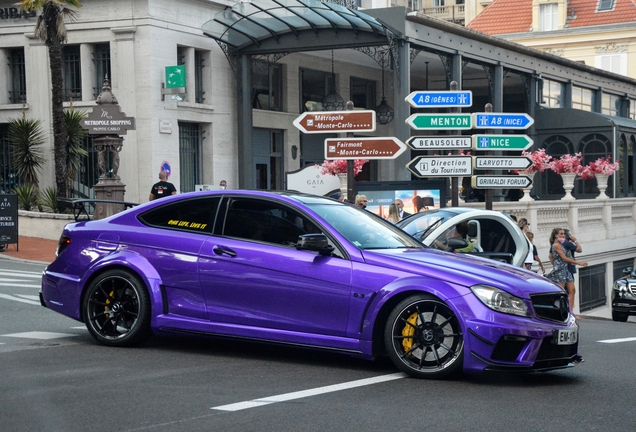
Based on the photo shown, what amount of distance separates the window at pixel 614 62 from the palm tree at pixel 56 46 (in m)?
44.6

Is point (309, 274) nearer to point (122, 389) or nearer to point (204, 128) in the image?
point (122, 389)

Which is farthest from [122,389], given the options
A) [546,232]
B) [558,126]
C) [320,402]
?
[558,126]

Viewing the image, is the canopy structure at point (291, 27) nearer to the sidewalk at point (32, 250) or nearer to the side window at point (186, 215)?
the sidewalk at point (32, 250)

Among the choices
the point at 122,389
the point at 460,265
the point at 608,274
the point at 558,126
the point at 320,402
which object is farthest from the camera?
the point at 558,126

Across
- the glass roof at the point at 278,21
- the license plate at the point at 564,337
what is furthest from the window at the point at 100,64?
the license plate at the point at 564,337

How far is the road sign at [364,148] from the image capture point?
1759 cm

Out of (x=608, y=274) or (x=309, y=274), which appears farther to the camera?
(x=608, y=274)

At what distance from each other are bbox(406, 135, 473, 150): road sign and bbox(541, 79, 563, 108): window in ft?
83.8

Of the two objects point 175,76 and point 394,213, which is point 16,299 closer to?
point 394,213

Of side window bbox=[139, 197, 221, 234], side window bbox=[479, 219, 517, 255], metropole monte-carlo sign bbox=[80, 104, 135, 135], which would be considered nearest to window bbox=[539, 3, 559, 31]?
metropole monte-carlo sign bbox=[80, 104, 135, 135]

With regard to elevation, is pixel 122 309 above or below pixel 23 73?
below

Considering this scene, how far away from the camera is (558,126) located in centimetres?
4103

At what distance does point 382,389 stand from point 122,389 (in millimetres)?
1864

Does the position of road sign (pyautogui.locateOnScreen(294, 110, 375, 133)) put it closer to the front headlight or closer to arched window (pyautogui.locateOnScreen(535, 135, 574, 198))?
the front headlight
